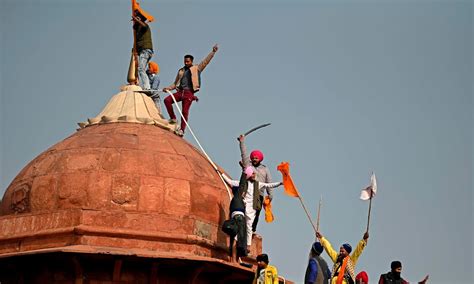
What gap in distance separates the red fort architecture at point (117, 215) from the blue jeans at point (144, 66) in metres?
1.79

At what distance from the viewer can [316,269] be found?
55.1ft

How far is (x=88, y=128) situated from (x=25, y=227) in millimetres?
2711

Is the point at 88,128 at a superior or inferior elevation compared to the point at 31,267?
superior

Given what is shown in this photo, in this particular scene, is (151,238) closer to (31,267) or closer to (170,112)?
(31,267)

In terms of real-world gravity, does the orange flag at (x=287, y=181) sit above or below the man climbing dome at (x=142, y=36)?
below

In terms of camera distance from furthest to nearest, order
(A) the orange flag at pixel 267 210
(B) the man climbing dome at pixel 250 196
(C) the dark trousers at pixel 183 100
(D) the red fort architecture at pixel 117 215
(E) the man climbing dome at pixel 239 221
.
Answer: (C) the dark trousers at pixel 183 100, (A) the orange flag at pixel 267 210, (B) the man climbing dome at pixel 250 196, (E) the man climbing dome at pixel 239 221, (D) the red fort architecture at pixel 117 215

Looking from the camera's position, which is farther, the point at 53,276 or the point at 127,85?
the point at 127,85

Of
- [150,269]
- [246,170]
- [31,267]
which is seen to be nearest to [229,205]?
[246,170]

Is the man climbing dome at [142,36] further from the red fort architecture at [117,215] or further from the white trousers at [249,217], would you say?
the white trousers at [249,217]

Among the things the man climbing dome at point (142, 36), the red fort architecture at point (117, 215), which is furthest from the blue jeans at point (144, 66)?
the red fort architecture at point (117, 215)

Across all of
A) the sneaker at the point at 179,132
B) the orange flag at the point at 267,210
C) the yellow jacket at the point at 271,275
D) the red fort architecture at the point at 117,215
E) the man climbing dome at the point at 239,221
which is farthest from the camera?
the sneaker at the point at 179,132

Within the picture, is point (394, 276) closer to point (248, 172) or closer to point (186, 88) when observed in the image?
point (248, 172)

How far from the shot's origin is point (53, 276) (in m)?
17.5

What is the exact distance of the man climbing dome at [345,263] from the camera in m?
16.8
